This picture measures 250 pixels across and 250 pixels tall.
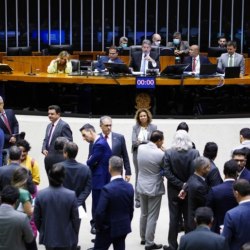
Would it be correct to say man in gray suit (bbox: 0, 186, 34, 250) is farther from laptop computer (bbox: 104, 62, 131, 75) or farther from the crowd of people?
laptop computer (bbox: 104, 62, 131, 75)

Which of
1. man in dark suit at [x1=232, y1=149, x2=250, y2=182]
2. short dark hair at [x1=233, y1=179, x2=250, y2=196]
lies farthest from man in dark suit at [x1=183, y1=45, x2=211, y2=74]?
short dark hair at [x1=233, y1=179, x2=250, y2=196]

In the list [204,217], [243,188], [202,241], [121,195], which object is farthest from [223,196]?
[202,241]

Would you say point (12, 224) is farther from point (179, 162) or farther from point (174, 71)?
point (174, 71)

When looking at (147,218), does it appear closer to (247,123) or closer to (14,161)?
(14,161)

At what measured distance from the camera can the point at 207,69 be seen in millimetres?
14766

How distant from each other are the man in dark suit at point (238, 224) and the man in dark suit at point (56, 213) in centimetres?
168

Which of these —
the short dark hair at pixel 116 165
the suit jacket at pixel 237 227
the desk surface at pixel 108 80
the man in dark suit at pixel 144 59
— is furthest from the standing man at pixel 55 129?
the suit jacket at pixel 237 227

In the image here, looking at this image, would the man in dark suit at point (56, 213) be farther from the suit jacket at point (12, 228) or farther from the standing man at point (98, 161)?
the standing man at point (98, 161)

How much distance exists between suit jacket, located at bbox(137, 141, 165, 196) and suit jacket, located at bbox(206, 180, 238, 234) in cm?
159

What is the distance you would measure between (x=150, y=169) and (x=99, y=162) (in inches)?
34.4

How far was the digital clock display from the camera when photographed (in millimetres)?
14398

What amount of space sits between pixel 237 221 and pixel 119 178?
1.66 meters

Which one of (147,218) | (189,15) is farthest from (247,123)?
(189,15)

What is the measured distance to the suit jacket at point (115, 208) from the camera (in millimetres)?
8812
